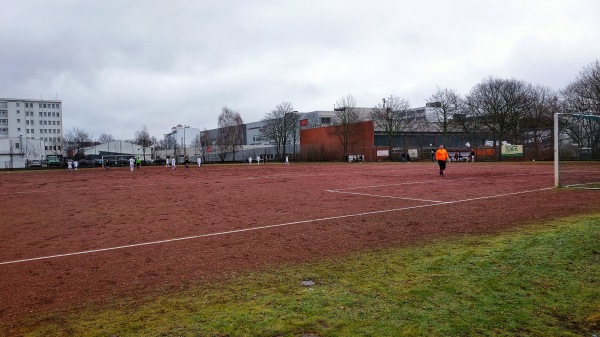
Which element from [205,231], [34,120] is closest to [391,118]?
[205,231]

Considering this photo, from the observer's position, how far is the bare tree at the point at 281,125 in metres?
84.2

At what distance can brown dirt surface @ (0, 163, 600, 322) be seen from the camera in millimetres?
6797

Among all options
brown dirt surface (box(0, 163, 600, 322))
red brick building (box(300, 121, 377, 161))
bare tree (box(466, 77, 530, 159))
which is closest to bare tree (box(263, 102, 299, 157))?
red brick building (box(300, 121, 377, 161))

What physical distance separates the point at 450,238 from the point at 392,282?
3450 millimetres

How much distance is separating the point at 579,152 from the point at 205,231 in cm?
2898

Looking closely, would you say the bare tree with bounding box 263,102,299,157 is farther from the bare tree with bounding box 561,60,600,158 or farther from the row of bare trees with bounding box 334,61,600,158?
the bare tree with bounding box 561,60,600,158

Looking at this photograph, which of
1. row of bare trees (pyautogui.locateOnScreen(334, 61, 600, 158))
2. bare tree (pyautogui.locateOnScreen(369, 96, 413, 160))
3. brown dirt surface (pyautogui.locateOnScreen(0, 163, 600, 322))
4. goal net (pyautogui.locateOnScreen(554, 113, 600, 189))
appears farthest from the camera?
bare tree (pyautogui.locateOnScreen(369, 96, 413, 160))

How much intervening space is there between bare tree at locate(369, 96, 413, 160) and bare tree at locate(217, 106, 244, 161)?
29932 millimetres

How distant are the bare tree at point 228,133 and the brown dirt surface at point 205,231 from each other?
71580mm

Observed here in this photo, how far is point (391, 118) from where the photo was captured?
232 feet

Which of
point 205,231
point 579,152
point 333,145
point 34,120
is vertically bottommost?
point 205,231

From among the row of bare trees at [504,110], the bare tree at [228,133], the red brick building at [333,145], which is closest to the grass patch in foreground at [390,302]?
the row of bare trees at [504,110]

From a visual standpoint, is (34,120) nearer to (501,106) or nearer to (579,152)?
(501,106)

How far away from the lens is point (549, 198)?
14.8 metres
